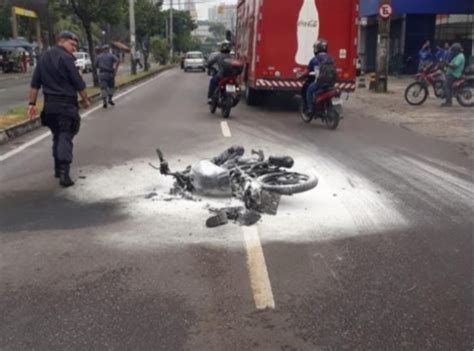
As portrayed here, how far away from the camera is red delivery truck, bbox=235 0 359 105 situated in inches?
602

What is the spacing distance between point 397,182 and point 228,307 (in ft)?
14.2

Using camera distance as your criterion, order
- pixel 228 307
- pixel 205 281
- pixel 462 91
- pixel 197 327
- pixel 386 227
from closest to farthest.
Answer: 1. pixel 197 327
2. pixel 228 307
3. pixel 205 281
4. pixel 386 227
5. pixel 462 91

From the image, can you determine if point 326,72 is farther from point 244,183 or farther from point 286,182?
point 244,183

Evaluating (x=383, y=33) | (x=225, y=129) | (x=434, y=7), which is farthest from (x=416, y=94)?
(x=434, y=7)

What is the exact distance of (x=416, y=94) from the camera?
18.1 m

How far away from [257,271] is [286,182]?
87.8 inches

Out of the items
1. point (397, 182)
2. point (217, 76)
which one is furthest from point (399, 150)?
point (217, 76)

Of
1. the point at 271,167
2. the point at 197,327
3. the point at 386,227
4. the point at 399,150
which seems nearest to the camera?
the point at 197,327

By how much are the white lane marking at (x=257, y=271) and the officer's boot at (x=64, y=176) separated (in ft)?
9.26

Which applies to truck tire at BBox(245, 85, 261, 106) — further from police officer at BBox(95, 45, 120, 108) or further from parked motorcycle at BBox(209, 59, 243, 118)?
police officer at BBox(95, 45, 120, 108)

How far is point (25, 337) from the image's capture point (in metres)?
3.70

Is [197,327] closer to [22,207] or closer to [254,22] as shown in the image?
[22,207]

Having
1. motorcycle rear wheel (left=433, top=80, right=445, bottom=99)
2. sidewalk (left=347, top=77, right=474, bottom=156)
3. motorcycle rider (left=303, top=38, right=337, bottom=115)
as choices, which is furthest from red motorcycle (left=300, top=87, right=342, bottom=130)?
motorcycle rear wheel (left=433, top=80, right=445, bottom=99)

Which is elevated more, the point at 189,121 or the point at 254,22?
the point at 254,22
